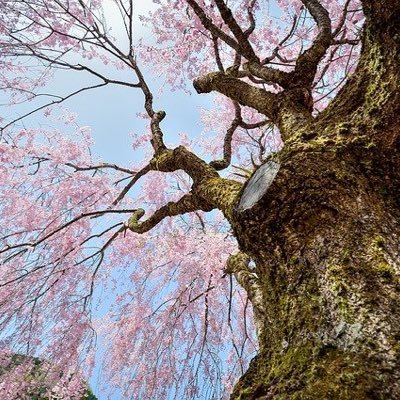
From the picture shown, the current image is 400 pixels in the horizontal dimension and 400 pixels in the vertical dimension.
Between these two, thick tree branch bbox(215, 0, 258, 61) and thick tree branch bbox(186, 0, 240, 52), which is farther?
thick tree branch bbox(186, 0, 240, 52)

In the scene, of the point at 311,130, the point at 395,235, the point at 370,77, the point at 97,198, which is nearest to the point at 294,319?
the point at 395,235

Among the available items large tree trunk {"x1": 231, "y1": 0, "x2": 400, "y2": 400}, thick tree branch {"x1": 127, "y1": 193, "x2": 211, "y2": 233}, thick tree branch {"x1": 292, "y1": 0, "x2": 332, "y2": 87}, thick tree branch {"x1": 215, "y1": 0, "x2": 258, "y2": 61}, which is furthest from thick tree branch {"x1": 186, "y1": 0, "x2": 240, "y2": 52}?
large tree trunk {"x1": 231, "y1": 0, "x2": 400, "y2": 400}

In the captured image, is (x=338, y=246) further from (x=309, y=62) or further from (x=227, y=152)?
(x=227, y=152)

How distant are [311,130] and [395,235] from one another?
687 millimetres

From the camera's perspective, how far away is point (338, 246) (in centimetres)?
140

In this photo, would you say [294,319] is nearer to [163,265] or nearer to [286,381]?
[286,381]

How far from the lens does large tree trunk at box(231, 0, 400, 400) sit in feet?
3.48

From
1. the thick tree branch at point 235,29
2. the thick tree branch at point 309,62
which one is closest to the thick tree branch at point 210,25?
the thick tree branch at point 235,29

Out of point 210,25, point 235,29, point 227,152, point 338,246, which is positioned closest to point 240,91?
point 235,29

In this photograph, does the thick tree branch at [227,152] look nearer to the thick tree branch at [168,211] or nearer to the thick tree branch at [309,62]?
the thick tree branch at [168,211]

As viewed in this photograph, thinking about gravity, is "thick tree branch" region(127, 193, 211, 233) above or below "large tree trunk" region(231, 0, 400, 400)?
above

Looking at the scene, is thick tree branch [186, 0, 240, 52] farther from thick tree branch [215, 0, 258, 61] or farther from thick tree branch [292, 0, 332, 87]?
thick tree branch [292, 0, 332, 87]

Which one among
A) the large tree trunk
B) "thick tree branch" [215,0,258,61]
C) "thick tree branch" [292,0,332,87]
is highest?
"thick tree branch" [215,0,258,61]

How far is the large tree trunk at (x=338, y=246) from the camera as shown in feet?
3.48
